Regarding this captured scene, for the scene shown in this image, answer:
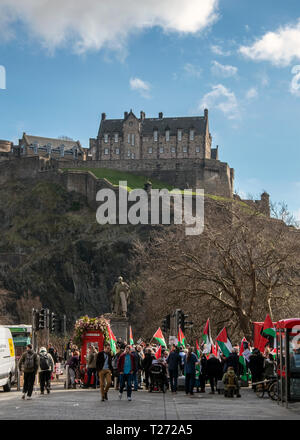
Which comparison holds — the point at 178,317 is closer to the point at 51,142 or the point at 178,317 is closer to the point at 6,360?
the point at 6,360

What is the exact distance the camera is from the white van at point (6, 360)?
22.9m

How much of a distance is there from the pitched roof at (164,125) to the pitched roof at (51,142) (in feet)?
45.7

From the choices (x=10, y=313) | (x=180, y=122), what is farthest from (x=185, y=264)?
(x=180, y=122)

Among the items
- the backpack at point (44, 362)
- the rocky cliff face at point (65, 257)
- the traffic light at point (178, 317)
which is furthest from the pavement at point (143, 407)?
the rocky cliff face at point (65, 257)

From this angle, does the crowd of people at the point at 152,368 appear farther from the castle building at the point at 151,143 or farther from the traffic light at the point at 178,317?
the castle building at the point at 151,143

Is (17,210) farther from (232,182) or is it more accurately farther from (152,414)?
(152,414)

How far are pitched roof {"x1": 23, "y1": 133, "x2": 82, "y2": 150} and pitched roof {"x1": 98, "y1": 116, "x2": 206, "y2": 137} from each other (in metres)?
13.9

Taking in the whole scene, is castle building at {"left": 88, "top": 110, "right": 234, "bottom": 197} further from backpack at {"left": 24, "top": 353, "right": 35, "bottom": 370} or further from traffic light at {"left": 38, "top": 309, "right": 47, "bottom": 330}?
backpack at {"left": 24, "top": 353, "right": 35, "bottom": 370}

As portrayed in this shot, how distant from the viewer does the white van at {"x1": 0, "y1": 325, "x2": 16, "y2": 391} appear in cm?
2288

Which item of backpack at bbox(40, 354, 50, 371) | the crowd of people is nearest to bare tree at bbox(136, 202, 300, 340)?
the crowd of people

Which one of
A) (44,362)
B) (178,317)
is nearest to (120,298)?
(178,317)

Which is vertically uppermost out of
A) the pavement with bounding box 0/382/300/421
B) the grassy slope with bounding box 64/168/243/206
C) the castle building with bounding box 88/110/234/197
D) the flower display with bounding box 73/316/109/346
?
the castle building with bounding box 88/110/234/197
